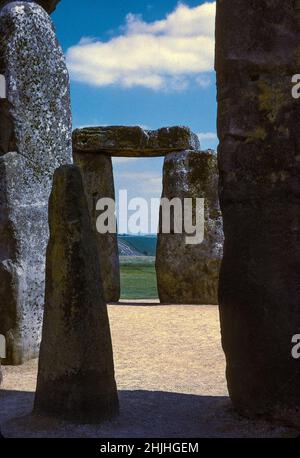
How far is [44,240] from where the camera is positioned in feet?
27.5

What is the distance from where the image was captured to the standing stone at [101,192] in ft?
48.6

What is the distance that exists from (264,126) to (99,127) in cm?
968

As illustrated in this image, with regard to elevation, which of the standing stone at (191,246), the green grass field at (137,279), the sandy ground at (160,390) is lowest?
the sandy ground at (160,390)

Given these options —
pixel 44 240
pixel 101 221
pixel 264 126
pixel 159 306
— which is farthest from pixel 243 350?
pixel 101 221

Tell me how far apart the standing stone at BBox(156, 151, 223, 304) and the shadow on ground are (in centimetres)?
744

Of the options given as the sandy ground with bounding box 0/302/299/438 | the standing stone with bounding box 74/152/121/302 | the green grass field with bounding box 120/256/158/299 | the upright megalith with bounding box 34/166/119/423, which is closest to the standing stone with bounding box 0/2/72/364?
the sandy ground with bounding box 0/302/299/438

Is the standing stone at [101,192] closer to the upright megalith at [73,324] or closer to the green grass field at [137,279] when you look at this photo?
the green grass field at [137,279]

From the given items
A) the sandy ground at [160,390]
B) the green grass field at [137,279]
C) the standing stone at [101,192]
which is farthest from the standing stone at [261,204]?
the green grass field at [137,279]

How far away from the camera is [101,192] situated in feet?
49.2

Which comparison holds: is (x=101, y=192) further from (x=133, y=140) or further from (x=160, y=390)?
(x=160, y=390)

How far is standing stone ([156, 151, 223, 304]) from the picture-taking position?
13.5m

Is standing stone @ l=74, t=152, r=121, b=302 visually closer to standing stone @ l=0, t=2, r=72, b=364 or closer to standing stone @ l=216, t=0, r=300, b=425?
standing stone @ l=0, t=2, r=72, b=364

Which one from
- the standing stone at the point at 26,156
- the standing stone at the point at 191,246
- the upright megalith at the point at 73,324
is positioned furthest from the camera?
the standing stone at the point at 191,246

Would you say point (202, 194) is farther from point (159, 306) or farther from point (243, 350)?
point (243, 350)
